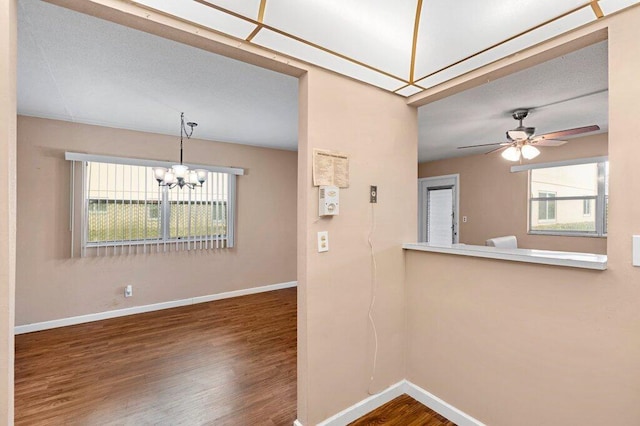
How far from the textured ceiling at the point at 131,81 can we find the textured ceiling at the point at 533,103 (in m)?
1.75

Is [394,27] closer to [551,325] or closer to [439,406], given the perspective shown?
[551,325]

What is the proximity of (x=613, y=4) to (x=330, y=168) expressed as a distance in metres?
1.42

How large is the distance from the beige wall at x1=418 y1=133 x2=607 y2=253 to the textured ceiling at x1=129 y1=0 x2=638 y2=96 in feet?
11.9

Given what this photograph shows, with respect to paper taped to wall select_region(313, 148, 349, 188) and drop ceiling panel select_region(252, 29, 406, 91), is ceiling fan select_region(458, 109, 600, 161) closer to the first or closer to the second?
drop ceiling panel select_region(252, 29, 406, 91)

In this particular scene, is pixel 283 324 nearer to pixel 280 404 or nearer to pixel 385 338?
pixel 280 404

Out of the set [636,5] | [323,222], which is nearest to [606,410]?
[323,222]

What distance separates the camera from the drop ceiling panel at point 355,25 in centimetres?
136

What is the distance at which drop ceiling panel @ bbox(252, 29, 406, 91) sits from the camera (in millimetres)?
1454

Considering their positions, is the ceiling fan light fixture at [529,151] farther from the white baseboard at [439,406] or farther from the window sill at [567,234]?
the white baseboard at [439,406]

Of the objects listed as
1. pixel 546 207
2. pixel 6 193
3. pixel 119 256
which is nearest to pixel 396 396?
pixel 6 193

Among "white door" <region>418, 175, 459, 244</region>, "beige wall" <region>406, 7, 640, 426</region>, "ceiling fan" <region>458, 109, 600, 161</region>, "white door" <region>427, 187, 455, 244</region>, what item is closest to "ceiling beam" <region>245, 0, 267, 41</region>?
"beige wall" <region>406, 7, 640, 426</region>

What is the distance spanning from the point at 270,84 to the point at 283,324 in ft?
8.64

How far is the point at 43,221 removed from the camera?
3283 mm

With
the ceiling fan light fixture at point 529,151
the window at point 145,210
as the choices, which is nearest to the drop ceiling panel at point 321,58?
the ceiling fan light fixture at point 529,151
